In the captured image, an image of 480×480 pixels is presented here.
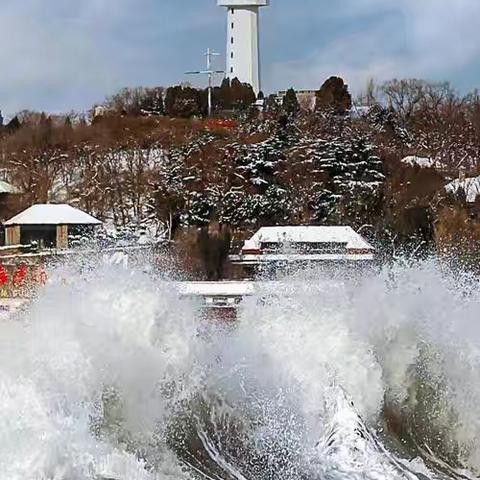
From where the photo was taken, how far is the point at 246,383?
11.3 m

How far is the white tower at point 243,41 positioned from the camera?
247 feet

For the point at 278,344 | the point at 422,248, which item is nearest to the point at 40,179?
the point at 422,248

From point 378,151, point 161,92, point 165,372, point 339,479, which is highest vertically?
point 161,92

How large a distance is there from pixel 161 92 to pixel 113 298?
58.4 metres

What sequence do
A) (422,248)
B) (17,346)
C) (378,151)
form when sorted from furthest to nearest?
1. (378,151)
2. (422,248)
3. (17,346)

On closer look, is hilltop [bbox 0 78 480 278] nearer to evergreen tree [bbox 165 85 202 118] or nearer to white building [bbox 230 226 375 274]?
white building [bbox 230 226 375 274]

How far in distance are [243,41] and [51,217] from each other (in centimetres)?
4114

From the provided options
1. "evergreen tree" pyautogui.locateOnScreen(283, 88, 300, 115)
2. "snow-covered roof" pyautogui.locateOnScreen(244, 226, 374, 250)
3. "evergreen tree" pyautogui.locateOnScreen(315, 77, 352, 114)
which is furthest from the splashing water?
"evergreen tree" pyautogui.locateOnScreen(315, 77, 352, 114)

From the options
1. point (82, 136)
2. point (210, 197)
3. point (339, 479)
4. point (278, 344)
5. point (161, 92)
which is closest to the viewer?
point (339, 479)

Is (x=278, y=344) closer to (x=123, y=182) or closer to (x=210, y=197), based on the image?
(x=210, y=197)

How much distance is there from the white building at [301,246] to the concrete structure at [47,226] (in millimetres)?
7255

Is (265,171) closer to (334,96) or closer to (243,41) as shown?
(334,96)

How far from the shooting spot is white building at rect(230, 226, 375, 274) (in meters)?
30.8

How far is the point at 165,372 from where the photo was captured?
426 inches
